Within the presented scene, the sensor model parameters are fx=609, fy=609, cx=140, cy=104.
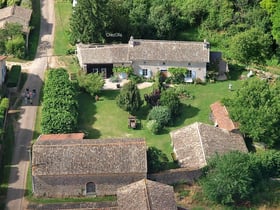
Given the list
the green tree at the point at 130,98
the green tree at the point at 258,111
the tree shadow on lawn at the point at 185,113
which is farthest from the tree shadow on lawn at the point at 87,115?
the green tree at the point at 258,111

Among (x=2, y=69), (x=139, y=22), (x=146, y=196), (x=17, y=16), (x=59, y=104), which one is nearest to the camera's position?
(x=146, y=196)

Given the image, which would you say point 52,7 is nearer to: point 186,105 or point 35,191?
point 186,105

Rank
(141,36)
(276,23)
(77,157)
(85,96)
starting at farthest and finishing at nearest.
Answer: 1. (141,36)
2. (276,23)
3. (85,96)
4. (77,157)

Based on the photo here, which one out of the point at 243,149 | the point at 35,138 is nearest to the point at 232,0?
the point at 243,149

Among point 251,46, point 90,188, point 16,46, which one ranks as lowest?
point 90,188

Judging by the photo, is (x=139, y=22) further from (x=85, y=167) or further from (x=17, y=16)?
(x=85, y=167)

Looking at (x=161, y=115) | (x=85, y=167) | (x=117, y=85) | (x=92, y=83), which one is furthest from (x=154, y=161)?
(x=117, y=85)
